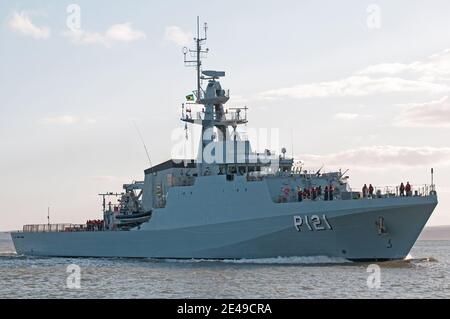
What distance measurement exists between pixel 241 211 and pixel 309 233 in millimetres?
3128

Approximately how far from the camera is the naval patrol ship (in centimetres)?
2875

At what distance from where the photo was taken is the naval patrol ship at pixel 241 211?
28.8 m

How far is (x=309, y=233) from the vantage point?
29.5 metres

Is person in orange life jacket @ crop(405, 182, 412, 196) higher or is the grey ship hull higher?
person in orange life jacket @ crop(405, 182, 412, 196)

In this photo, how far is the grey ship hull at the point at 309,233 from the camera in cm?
2839

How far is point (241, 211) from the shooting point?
31359 millimetres

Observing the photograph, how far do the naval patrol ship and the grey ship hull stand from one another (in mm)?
36

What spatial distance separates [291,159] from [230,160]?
260cm

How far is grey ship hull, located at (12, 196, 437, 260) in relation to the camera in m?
28.4

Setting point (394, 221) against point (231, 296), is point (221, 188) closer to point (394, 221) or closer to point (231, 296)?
point (394, 221)

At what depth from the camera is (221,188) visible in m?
32.3

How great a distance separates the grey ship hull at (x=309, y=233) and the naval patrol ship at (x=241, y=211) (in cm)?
4

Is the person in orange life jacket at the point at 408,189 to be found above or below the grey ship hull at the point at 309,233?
above
